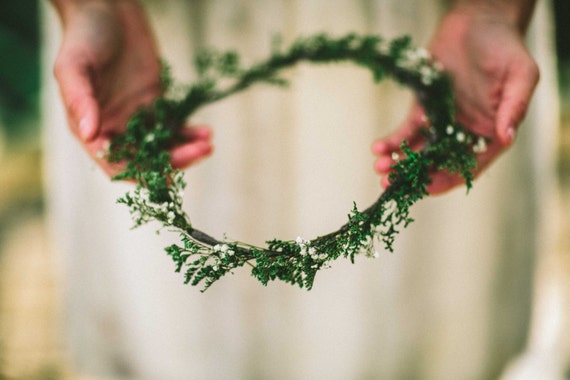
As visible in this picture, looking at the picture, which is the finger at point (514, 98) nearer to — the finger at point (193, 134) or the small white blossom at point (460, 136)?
the small white blossom at point (460, 136)

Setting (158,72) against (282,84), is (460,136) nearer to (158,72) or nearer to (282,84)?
(282,84)

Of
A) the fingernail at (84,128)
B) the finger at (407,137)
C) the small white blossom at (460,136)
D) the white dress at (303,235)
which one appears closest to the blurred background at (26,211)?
the white dress at (303,235)

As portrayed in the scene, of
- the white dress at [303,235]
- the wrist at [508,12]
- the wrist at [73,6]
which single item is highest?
the wrist at [73,6]

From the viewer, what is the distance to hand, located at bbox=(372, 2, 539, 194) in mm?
978

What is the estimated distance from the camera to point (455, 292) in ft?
5.33

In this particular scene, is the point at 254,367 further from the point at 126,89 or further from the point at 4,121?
the point at 4,121

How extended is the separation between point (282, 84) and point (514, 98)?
47 centimetres

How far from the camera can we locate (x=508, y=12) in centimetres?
117

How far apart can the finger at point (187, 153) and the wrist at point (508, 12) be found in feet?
1.93

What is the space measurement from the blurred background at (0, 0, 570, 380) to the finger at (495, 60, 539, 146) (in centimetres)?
152

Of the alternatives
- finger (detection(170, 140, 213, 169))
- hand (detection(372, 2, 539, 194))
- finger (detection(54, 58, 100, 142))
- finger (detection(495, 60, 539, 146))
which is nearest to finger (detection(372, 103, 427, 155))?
hand (detection(372, 2, 539, 194))

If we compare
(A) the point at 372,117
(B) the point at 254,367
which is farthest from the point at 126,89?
(B) the point at 254,367

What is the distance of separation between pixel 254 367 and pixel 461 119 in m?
0.95

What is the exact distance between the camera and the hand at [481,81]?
38.5 inches
